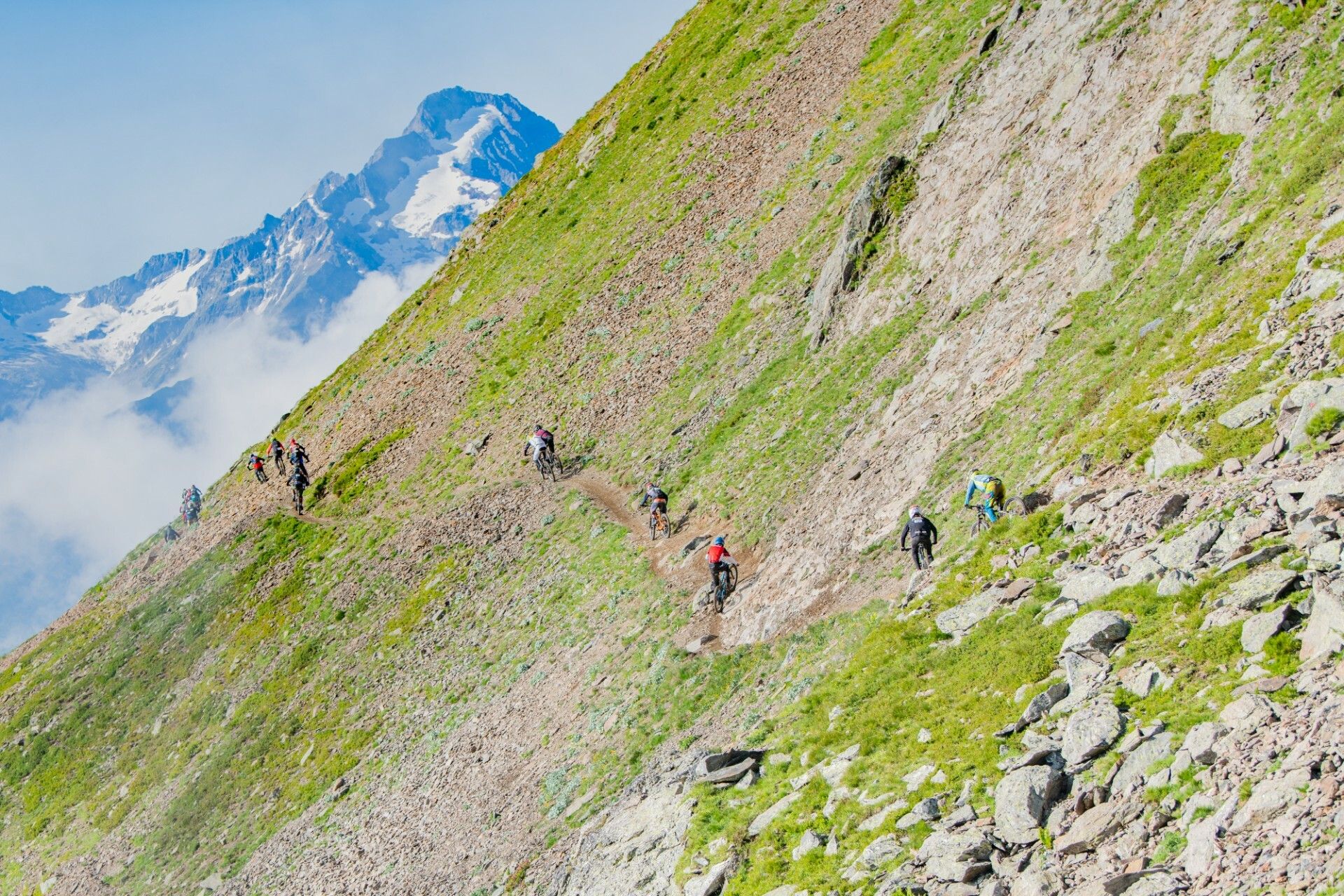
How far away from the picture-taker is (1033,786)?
11.7 m

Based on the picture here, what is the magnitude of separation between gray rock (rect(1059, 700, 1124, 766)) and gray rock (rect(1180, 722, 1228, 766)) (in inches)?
45.6

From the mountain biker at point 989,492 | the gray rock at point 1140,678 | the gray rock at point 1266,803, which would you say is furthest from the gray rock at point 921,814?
the mountain biker at point 989,492

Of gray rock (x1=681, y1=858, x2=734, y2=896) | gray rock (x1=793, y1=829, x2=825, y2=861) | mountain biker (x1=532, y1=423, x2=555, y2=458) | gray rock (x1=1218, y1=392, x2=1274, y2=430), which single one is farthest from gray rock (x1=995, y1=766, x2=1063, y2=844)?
mountain biker (x1=532, y1=423, x2=555, y2=458)

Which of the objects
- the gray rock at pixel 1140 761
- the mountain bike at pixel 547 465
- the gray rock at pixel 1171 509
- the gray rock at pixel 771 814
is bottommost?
the gray rock at pixel 1171 509

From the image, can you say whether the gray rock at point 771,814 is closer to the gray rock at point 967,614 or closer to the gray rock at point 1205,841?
the gray rock at point 967,614

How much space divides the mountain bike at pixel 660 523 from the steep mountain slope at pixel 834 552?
0.90m

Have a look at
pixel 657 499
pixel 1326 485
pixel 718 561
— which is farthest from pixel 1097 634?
pixel 657 499

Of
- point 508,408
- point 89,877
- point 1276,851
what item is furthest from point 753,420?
point 89,877

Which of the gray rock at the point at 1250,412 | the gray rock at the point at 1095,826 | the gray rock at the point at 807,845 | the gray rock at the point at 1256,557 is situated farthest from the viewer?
the gray rock at the point at 1250,412

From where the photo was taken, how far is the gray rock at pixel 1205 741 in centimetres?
1037

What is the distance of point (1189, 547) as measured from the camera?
1441 centimetres

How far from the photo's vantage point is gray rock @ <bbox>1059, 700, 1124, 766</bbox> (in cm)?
1185

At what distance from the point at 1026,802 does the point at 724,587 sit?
16598mm

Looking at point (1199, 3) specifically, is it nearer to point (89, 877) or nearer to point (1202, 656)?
point (1202, 656)
